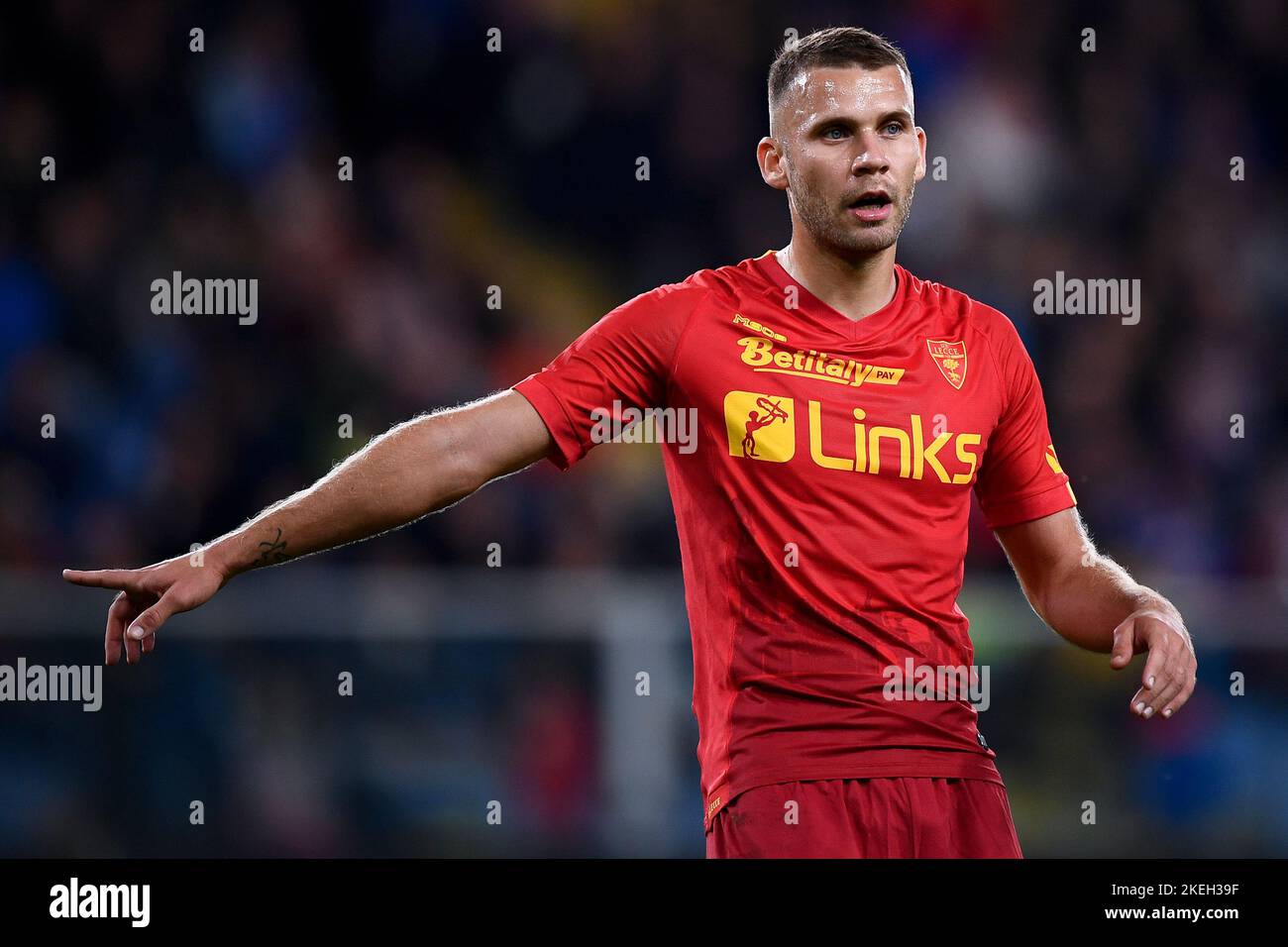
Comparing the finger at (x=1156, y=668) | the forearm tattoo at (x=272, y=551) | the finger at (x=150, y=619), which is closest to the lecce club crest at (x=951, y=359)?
the finger at (x=1156, y=668)

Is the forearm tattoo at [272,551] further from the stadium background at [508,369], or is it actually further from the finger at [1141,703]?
the stadium background at [508,369]

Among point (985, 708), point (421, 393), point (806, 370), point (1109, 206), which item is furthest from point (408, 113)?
point (806, 370)

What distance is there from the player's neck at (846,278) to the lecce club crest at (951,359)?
179 millimetres

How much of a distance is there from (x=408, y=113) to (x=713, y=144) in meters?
1.76

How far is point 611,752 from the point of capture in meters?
6.74

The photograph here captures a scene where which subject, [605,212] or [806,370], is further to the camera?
[605,212]

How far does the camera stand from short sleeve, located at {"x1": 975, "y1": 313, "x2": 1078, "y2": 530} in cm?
413

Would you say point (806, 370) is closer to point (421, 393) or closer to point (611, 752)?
point (611, 752)

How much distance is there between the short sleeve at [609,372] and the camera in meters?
3.83

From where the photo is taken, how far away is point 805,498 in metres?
3.80

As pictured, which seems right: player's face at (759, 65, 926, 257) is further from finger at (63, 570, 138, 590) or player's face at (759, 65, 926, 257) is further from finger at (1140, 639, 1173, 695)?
finger at (63, 570, 138, 590)

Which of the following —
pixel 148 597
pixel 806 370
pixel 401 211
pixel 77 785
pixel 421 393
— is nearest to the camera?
pixel 148 597

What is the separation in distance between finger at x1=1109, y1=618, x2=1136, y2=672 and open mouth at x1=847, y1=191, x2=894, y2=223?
44.1 inches

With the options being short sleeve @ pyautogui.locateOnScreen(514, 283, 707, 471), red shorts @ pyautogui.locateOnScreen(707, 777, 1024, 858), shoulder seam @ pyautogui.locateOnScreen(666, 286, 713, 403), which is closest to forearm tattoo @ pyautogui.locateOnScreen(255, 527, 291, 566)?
short sleeve @ pyautogui.locateOnScreen(514, 283, 707, 471)
